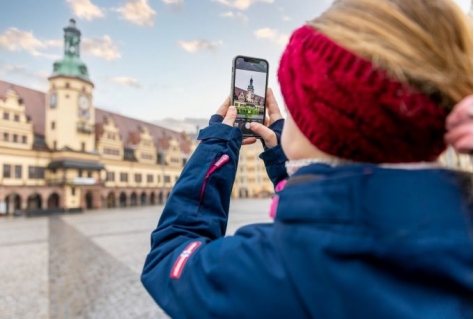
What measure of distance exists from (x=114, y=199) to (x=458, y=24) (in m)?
39.8

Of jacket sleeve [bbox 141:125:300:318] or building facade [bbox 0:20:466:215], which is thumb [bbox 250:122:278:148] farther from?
building facade [bbox 0:20:466:215]

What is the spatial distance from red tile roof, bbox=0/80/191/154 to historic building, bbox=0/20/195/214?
10 cm

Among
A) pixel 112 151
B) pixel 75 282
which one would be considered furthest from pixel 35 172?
pixel 75 282

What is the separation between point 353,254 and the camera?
0.55m

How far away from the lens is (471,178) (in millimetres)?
629

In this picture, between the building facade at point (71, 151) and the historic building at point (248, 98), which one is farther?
the building facade at point (71, 151)

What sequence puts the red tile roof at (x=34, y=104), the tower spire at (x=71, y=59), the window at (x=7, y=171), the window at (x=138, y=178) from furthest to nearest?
1. the window at (x=138, y=178)
2. the tower spire at (x=71, y=59)
3. the red tile roof at (x=34, y=104)
4. the window at (x=7, y=171)

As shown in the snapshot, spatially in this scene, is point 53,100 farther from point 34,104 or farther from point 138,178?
point 138,178

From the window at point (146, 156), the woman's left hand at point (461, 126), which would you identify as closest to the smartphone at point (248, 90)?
the woman's left hand at point (461, 126)

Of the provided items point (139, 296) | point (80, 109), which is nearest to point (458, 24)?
point (139, 296)

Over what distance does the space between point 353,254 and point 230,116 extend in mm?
554

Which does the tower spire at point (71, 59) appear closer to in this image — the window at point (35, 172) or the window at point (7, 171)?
the window at point (35, 172)

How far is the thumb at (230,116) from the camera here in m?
0.98

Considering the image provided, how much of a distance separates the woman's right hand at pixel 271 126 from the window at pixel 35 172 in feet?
108
